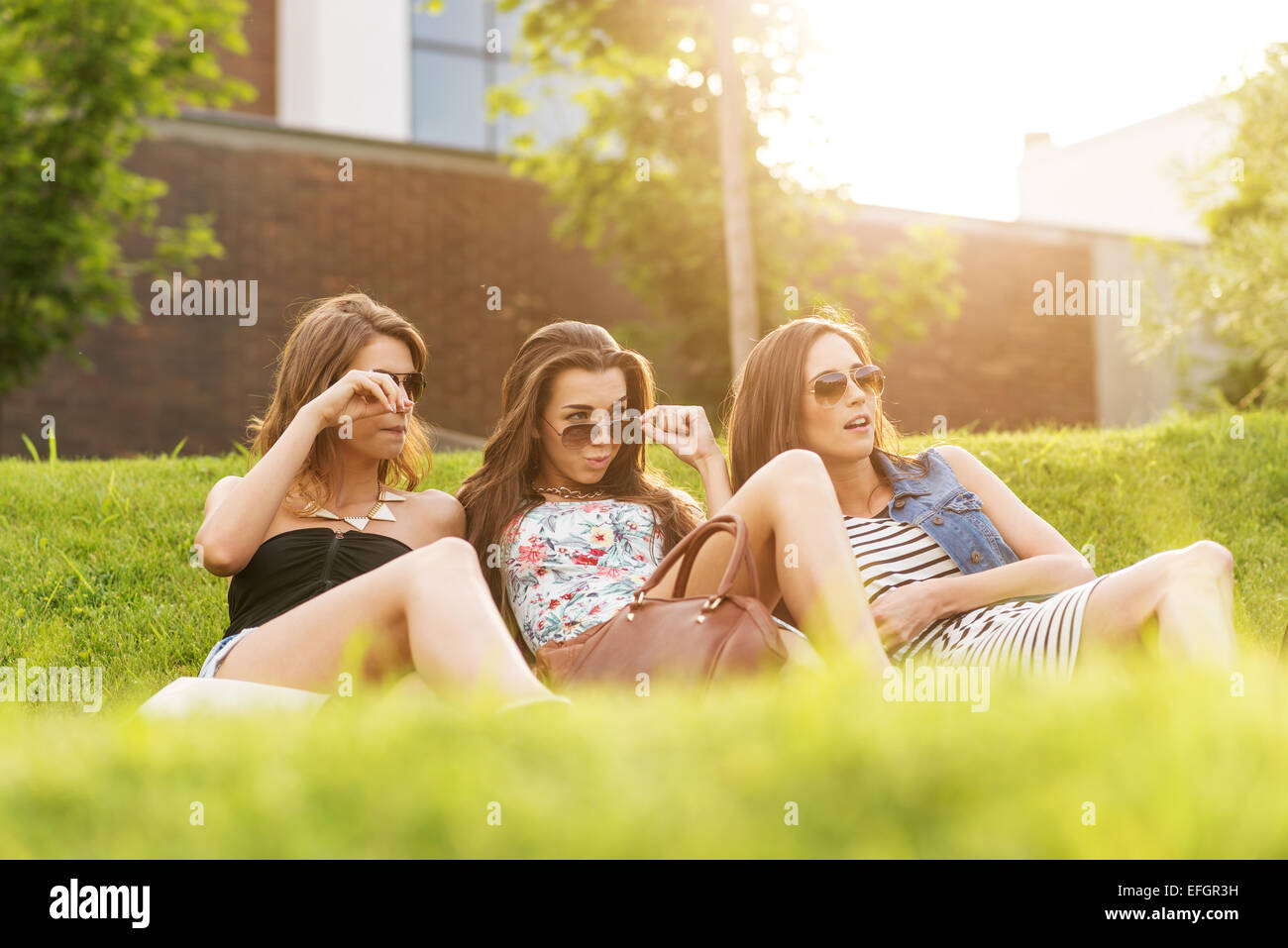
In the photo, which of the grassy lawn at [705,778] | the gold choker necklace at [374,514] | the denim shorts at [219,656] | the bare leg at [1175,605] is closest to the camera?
the grassy lawn at [705,778]

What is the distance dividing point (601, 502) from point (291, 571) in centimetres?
100

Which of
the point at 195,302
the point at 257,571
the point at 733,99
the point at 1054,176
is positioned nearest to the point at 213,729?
the point at 257,571

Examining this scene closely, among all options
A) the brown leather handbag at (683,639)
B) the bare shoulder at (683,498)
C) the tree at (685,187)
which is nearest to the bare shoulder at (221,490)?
the brown leather handbag at (683,639)

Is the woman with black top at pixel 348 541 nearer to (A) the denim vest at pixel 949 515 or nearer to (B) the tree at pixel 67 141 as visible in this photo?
(A) the denim vest at pixel 949 515

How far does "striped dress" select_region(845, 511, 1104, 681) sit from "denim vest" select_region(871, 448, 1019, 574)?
0.03m

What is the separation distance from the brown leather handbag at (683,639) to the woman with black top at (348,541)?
35cm

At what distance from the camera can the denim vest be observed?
361 cm

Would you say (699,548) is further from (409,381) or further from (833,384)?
(409,381)

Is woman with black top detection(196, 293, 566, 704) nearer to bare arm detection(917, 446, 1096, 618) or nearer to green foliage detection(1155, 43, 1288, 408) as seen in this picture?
bare arm detection(917, 446, 1096, 618)

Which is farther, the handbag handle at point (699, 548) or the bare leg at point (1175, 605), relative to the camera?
the handbag handle at point (699, 548)

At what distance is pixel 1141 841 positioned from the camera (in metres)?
1.22

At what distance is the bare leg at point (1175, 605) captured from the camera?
2.71m

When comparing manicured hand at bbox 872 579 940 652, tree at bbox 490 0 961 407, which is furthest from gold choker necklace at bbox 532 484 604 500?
tree at bbox 490 0 961 407
